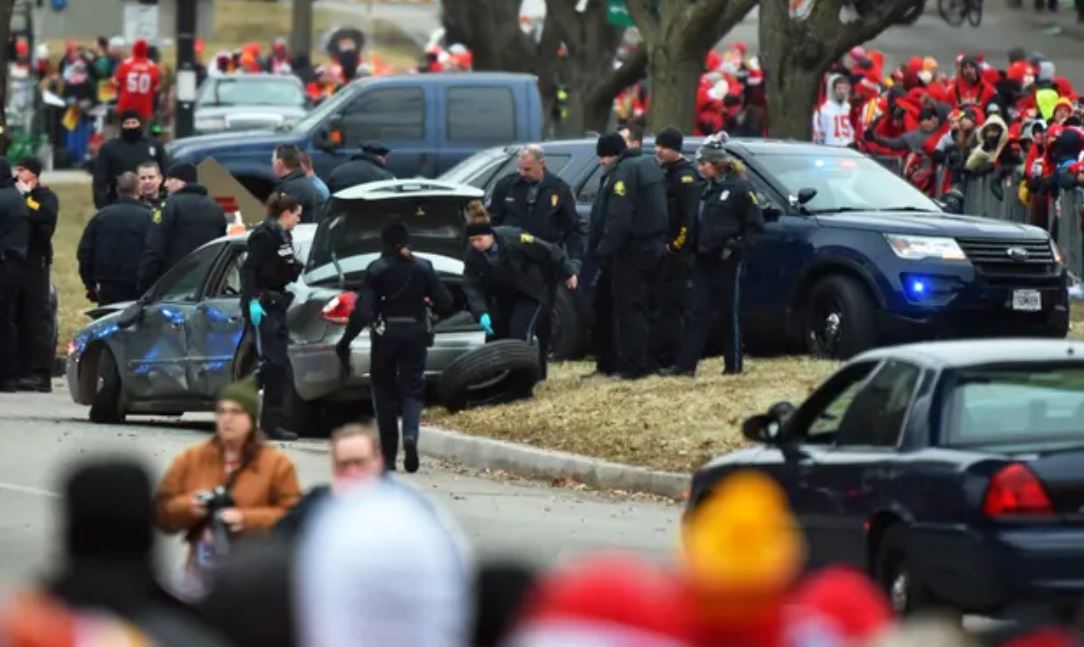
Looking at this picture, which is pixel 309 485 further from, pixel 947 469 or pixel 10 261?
pixel 10 261

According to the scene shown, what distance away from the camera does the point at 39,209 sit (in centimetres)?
2175

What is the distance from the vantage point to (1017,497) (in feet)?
34.1

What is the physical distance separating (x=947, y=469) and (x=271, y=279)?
799 centimetres

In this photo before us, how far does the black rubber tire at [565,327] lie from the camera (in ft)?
69.5

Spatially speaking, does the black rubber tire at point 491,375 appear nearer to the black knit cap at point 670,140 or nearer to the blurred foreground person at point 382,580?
the black knit cap at point 670,140

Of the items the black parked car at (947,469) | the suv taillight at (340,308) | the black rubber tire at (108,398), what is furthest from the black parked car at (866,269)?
the black parked car at (947,469)

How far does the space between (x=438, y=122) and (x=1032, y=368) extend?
58.1 ft

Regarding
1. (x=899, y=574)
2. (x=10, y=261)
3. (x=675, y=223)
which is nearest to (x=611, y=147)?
(x=675, y=223)

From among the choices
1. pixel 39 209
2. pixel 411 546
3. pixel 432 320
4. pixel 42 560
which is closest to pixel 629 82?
pixel 39 209

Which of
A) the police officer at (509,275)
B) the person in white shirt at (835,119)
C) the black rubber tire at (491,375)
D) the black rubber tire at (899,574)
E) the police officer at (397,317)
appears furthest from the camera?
the person in white shirt at (835,119)

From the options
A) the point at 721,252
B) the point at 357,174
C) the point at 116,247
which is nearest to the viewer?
the point at 721,252

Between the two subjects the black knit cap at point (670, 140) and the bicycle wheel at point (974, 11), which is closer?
the black knit cap at point (670, 140)

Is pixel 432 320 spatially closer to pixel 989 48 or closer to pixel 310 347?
pixel 310 347

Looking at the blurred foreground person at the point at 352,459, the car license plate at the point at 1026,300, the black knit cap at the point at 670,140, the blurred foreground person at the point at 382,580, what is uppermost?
the blurred foreground person at the point at 382,580
